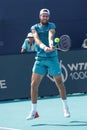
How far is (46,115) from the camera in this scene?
25.2ft

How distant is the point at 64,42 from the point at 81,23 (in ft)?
11.0

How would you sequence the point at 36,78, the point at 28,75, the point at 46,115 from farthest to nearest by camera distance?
the point at 28,75, the point at 46,115, the point at 36,78

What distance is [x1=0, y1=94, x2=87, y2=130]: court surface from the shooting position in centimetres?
667

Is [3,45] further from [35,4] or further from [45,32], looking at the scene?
[45,32]

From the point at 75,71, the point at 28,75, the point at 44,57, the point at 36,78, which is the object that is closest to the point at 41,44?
the point at 44,57

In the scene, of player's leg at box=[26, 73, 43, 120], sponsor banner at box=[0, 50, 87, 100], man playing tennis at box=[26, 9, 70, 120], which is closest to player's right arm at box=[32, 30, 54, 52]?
man playing tennis at box=[26, 9, 70, 120]

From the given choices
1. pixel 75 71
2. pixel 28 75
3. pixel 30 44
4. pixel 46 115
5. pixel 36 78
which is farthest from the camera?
pixel 30 44


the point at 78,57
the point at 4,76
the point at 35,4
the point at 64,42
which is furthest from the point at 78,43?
the point at 4,76

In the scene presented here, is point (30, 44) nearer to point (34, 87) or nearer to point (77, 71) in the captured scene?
point (77, 71)

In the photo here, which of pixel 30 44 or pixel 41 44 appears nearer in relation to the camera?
pixel 41 44

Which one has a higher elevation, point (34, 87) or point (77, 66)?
point (34, 87)

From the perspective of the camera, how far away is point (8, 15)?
13523 millimetres

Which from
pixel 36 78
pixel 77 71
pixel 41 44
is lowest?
pixel 77 71

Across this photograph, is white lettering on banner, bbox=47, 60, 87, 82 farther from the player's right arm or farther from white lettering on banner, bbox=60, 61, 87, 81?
the player's right arm
